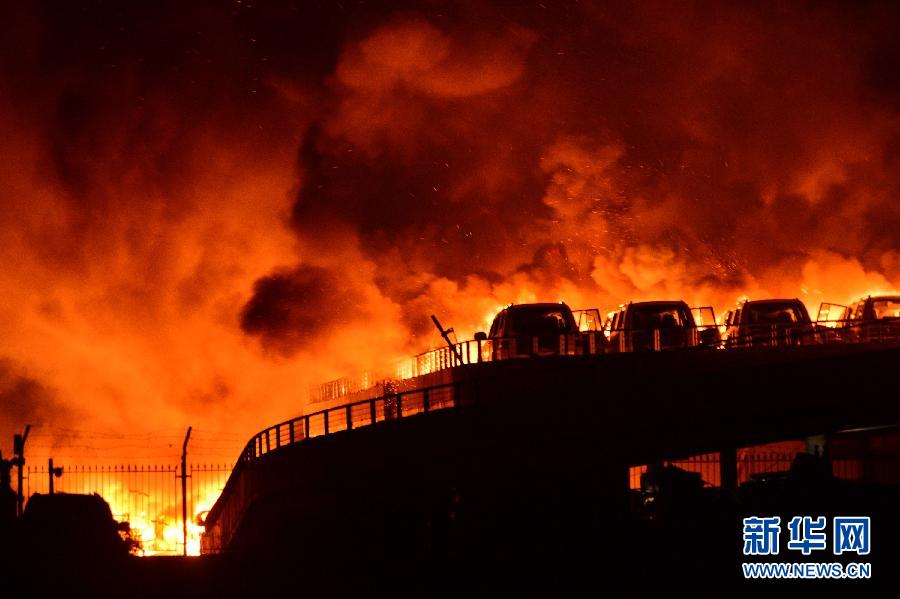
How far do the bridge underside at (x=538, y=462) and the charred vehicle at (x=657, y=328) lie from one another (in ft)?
25.1

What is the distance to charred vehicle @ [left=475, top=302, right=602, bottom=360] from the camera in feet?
99.5

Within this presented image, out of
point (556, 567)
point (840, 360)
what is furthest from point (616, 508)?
point (840, 360)

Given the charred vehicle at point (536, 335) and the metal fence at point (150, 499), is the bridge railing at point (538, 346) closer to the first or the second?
the charred vehicle at point (536, 335)

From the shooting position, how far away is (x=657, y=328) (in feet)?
102

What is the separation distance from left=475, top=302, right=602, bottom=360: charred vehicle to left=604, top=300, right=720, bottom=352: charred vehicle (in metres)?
1.12

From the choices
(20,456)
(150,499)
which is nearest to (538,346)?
(20,456)

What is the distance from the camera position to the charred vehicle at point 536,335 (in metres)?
30.3

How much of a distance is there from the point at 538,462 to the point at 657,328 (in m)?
10.6

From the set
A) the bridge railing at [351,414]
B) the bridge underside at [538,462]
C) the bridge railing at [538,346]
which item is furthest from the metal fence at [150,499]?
Result: the bridge underside at [538,462]

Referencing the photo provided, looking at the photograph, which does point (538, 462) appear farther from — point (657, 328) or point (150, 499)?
point (150, 499)

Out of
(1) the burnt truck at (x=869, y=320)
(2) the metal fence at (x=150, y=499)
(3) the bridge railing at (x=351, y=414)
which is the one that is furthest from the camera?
(2) the metal fence at (x=150, y=499)

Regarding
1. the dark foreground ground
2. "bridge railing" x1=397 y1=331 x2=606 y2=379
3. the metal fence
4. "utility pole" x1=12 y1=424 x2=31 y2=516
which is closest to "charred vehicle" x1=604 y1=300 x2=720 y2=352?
"bridge railing" x1=397 y1=331 x2=606 y2=379

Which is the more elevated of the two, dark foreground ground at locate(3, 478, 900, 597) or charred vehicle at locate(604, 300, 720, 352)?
charred vehicle at locate(604, 300, 720, 352)

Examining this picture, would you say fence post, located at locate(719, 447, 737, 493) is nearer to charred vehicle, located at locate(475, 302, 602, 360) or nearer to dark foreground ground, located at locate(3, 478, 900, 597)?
charred vehicle, located at locate(475, 302, 602, 360)
